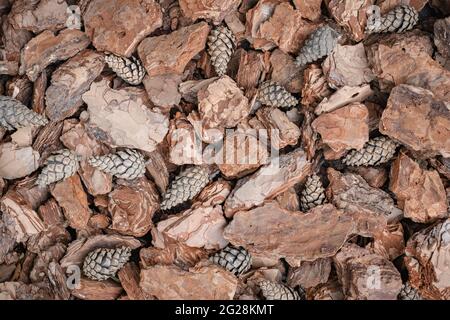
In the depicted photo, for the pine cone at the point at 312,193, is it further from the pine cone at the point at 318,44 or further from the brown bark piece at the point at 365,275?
the pine cone at the point at 318,44

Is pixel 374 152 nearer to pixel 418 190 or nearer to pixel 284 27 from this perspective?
pixel 418 190

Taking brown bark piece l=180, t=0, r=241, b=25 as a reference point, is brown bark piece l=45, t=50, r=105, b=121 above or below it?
below

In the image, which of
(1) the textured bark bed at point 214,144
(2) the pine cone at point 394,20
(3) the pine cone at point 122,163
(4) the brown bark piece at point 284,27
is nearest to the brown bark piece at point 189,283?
(1) the textured bark bed at point 214,144

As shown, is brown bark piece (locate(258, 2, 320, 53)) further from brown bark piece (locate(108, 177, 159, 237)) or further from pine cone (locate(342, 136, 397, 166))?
brown bark piece (locate(108, 177, 159, 237))

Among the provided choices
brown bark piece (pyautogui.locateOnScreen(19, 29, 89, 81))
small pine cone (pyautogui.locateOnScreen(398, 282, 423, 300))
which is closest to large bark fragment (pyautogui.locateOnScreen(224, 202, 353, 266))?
small pine cone (pyautogui.locateOnScreen(398, 282, 423, 300))

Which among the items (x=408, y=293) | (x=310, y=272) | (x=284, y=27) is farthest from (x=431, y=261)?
(x=284, y=27)

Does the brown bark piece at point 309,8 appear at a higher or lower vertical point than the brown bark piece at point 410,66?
higher
